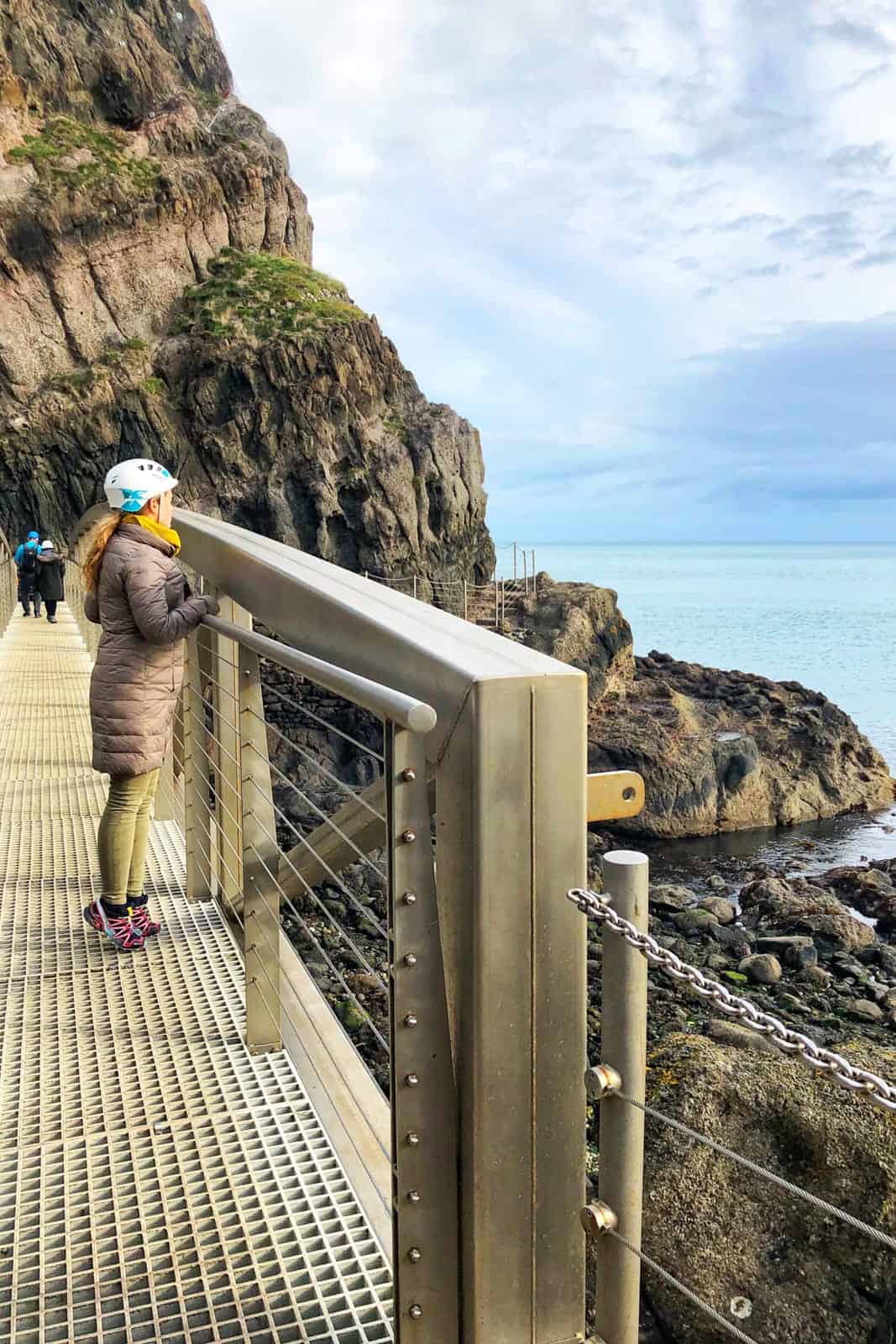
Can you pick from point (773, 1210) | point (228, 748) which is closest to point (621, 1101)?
point (228, 748)

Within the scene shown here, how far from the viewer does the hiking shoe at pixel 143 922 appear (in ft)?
12.8

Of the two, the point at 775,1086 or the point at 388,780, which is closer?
Result: the point at 388,780

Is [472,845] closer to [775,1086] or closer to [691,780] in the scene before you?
[775,1086]

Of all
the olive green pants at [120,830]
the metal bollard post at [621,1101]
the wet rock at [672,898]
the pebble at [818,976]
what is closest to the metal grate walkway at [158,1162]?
the olive green pants at [120,830]

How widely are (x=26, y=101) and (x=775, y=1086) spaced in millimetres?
49296

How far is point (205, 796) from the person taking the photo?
442 cm

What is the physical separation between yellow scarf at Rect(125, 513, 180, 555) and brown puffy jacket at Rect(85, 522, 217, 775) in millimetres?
15

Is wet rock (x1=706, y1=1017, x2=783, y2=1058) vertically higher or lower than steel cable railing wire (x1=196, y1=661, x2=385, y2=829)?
lower

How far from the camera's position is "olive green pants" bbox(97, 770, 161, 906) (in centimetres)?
382

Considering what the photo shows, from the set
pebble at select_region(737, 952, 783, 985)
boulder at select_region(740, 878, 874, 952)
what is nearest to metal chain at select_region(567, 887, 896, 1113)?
pebble at select_region(737, 952, 783, 985)

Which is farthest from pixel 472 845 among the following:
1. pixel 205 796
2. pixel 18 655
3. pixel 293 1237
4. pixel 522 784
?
pixel 18 655

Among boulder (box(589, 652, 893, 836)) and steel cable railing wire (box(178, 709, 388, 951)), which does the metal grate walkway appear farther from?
boulder (box(589, 652, 893, 836))

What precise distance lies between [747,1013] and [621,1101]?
337mm

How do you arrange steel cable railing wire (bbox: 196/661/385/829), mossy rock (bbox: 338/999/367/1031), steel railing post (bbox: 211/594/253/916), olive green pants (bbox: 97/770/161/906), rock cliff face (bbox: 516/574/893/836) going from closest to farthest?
1. steel cable railing wire (bbox: 196/661/385/829)
2. steel railing post (bbox: 211/594/253/916)
3. olive green pants (bbox: 97/770/161/906)
4. mossy rock (bbox: 338/999/367/1031)
5. rock cliff face (bbox: 516/574/893/836)
